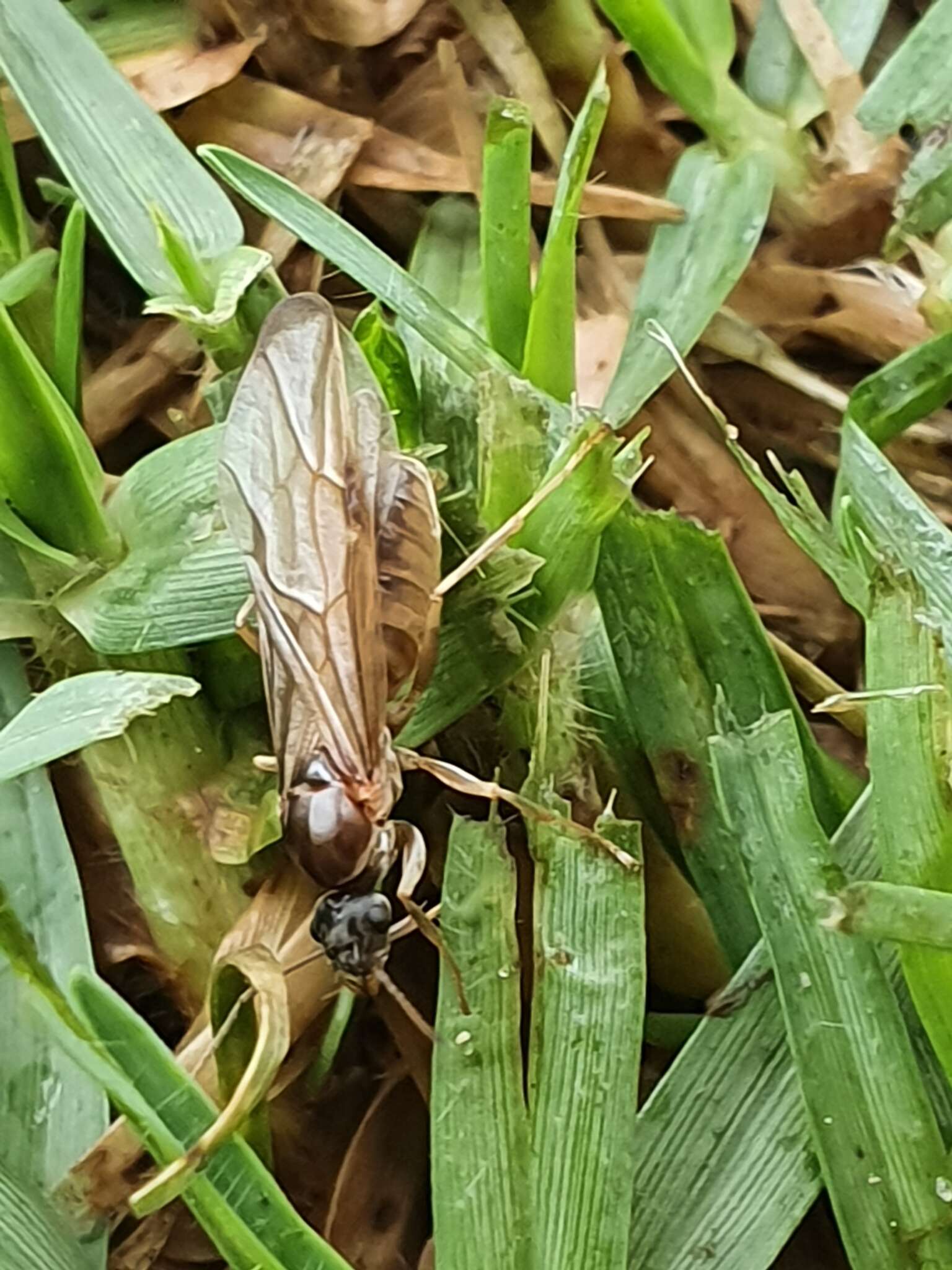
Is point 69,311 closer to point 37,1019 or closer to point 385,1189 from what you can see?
point 37,1019

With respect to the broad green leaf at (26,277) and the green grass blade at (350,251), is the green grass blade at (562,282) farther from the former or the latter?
the broad green leaf at (26,277)

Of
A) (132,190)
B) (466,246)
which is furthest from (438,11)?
(132,190)

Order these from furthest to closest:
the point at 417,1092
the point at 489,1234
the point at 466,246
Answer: the point at 466,246 < the point at 417,1092 < the point at 489,1234

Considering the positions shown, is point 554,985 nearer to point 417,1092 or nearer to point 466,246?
point 417,1092

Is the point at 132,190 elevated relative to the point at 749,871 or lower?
elevated

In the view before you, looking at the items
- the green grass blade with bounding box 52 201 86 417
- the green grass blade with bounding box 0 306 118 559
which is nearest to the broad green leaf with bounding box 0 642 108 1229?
the green grass blade with bounding box 0 306 118 559

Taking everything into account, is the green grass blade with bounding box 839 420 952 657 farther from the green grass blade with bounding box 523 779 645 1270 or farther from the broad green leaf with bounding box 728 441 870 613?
the green grass blade with bounding box 523 779 645 1270

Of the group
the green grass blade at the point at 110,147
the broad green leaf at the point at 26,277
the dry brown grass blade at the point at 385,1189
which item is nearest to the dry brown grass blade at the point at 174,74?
the green grass blade at the point at 110,147
